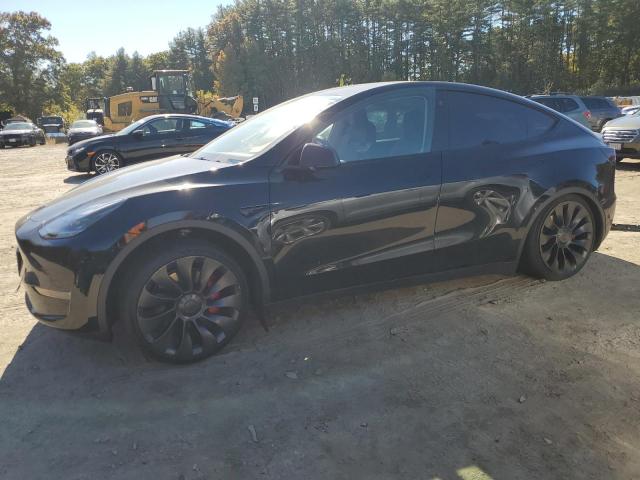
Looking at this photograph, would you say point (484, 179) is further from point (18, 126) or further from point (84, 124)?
point (18, 126)

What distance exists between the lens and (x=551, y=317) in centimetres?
365

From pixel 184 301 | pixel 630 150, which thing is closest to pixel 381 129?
pixel 184 301

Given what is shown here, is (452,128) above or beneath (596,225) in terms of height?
above

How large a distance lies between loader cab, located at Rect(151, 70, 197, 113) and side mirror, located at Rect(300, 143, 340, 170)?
2203 cm

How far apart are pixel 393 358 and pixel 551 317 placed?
1317mm

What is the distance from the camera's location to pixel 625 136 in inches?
444

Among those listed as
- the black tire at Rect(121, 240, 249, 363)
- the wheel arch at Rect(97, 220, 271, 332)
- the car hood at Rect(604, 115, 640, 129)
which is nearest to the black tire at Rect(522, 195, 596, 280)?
the wheel arch at Rect(97, 220, 271, 332)

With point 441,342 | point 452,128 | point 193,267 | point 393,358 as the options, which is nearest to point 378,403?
point 393,358

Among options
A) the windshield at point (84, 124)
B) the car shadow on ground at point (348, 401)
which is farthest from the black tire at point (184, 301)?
the windshield at point (84, 124)

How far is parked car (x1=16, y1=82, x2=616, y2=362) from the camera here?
290 cm

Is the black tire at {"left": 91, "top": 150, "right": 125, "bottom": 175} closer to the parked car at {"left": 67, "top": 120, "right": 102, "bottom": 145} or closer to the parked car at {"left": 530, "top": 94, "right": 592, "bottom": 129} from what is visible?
the parked car at {"left": 530, "top": 94, "right": 592, "bottom": 129}

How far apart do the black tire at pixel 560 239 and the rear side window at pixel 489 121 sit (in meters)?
0.63

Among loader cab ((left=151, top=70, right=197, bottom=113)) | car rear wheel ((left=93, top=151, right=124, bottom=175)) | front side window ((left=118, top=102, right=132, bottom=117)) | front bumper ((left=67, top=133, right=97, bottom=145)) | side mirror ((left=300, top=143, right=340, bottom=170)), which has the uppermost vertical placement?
loader cab ((left=151, top=70, right=197, bottom=113))

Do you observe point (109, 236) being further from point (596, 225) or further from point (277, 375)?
point (596, 225)
